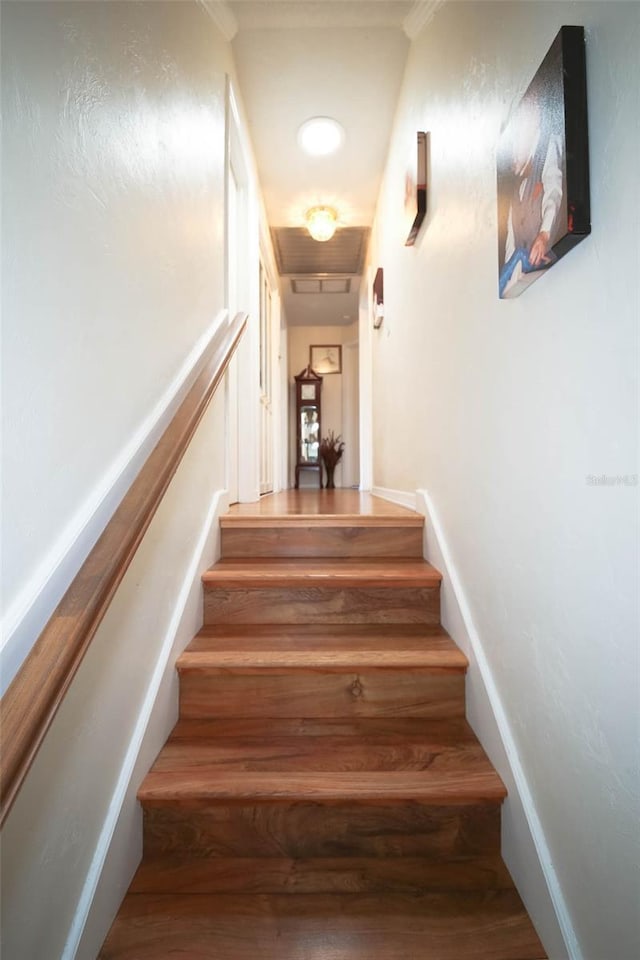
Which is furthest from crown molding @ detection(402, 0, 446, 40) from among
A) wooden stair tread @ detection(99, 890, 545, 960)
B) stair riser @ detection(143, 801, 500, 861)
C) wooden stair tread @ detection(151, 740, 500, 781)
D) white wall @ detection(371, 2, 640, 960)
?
wooden stair tread @ detection(99, 890, 545, 960)

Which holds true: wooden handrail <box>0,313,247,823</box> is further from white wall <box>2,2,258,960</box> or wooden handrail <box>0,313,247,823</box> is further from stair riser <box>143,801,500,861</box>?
stair riser <box>143,801,500,861</box>

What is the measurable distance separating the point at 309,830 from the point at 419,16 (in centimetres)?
286

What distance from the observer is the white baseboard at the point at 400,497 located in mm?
2048

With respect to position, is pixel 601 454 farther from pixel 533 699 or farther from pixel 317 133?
pixel 317 133

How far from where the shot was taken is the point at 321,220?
3303 mm

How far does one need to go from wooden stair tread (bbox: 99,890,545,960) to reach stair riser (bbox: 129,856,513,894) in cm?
2

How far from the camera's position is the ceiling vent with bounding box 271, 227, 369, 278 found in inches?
148

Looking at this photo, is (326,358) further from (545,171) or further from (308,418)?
(545,171)

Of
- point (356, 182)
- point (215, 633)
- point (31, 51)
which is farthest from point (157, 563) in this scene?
point (356, 182)

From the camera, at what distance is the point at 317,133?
8.23 ft

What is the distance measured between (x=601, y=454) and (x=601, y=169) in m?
0.44

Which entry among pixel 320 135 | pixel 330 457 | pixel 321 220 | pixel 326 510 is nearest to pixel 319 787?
pixel 326 510

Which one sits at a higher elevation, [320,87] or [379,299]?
[320,87]

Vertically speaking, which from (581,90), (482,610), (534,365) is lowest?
(482,610)
